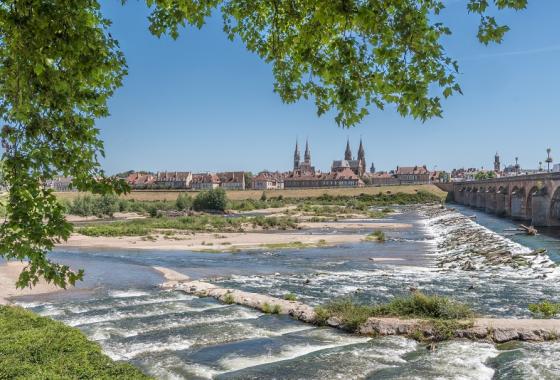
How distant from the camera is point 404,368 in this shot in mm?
12344

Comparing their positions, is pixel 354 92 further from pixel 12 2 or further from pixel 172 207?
pixel 172 207

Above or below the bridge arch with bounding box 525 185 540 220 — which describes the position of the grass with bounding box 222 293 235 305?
below

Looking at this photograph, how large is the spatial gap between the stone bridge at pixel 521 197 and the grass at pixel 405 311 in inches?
1557

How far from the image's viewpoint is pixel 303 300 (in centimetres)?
2059

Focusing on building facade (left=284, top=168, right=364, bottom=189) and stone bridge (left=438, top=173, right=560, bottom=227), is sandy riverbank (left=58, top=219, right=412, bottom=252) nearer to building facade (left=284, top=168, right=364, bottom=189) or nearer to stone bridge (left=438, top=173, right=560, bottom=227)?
stone bridge (left=438, top=173, right=560, bottom=227)

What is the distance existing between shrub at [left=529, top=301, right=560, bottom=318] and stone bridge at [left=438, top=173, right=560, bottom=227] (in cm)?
3687

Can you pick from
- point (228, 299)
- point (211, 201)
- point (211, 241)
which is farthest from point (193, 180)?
point (228, 299)

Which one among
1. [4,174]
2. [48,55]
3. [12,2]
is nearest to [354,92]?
[48,55]

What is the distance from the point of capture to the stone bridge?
5319cm

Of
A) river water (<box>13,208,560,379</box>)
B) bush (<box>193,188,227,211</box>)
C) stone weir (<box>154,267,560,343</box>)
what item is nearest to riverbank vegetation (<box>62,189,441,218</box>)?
bush (<box>193,188,227,211</box>)

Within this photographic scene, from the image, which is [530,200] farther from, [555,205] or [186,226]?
[186,226]

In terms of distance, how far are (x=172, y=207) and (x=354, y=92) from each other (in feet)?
314

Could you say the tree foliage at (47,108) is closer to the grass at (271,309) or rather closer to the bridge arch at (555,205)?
the grass at (271,309)

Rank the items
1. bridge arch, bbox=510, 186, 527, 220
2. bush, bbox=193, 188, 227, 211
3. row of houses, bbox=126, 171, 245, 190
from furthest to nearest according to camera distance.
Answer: row of houses, bbox=126, 171, 245, 190 < bush, bbox=193, 188, 227, 211 < bridge arch, bbox=510, 186, 527, 220
